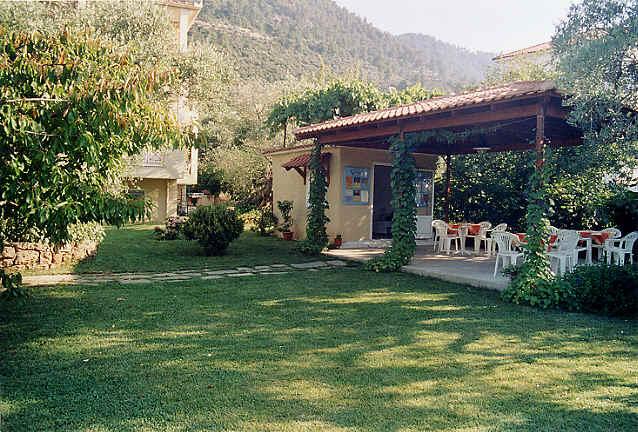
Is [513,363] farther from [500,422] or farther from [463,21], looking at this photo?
[463,21]

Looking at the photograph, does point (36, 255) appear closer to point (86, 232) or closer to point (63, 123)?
point (86, 232)

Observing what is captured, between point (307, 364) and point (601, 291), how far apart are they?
4435 mm

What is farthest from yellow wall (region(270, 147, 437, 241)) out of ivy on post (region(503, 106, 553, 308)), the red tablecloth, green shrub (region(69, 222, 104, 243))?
ivy on post (region(503, 106, 553, 308))

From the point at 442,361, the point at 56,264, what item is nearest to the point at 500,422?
the point at 442,361

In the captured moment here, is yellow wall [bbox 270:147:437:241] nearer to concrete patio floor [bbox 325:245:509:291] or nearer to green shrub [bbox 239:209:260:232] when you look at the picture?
concrete patio floor [bbox 325:245:509:291]

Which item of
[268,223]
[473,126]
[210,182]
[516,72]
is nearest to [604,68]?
[473,126]

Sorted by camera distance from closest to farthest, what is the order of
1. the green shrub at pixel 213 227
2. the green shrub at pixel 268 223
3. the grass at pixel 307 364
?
the grass at pixel 307 364, the green shrub at pixel 213 227, the green shrub at pixel 268 223

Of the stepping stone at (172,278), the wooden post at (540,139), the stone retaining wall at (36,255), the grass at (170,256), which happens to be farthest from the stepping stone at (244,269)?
the wooden post at (540,139)

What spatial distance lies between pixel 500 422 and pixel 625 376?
167 centimetres

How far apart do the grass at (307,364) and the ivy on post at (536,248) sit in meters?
0.31

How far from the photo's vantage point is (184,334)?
5086 millimetres

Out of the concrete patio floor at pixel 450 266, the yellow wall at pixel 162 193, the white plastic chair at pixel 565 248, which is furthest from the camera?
the yellow wall at pixel 162 193

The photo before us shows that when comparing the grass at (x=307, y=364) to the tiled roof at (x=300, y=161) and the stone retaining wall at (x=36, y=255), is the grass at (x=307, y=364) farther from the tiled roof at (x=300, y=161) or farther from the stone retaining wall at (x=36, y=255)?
the tiled roof at (x=300, y=161)

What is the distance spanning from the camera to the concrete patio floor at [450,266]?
25.6ft
